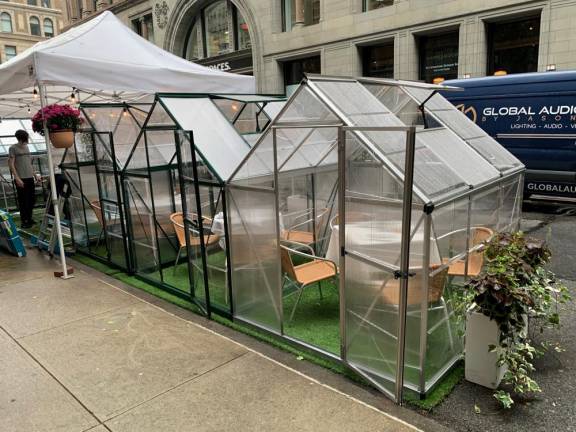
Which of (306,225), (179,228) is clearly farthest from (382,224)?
(179,228)

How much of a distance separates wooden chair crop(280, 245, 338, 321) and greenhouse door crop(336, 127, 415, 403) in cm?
80

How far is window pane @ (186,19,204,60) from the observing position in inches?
899

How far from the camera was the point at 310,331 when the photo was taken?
15.2 ft

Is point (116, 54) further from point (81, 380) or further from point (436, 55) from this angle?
point (436, 55)

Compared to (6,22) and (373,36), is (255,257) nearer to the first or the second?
(373,36)

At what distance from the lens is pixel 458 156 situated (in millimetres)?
4211

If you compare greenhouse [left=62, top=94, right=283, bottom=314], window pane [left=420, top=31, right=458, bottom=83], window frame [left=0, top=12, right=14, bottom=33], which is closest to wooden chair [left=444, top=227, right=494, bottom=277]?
greenhouse [left=62, top=94, right=283, bottom=314]

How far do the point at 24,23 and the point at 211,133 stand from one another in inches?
2580

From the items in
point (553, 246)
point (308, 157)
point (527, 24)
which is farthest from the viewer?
point (527, 24)

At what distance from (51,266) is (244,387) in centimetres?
486

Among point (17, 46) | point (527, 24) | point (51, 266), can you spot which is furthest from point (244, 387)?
point (17, 46)

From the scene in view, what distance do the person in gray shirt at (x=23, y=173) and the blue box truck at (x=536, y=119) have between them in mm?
9471

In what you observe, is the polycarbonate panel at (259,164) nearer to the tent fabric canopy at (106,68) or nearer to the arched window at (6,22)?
the tent fabric canopy at (106,68)

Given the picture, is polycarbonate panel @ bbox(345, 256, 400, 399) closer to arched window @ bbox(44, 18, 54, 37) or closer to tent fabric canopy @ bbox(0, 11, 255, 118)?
tent fabric canopy @ bbox(0, 11, 255, 118)
